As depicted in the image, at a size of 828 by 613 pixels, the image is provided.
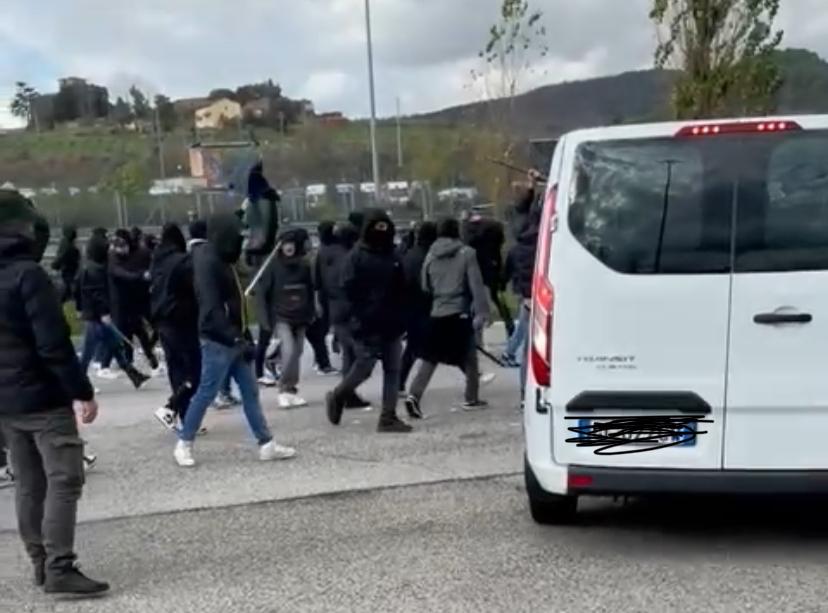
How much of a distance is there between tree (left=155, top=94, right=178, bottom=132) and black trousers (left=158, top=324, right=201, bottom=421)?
123 ft

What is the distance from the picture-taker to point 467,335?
9.93 metres

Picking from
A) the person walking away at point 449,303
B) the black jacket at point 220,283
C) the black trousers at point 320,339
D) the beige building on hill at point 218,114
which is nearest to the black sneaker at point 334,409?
the person walking away at point 449,303

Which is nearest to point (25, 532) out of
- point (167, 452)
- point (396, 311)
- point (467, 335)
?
point (167, 452)

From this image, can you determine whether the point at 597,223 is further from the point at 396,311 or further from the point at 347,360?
the point at 347,360

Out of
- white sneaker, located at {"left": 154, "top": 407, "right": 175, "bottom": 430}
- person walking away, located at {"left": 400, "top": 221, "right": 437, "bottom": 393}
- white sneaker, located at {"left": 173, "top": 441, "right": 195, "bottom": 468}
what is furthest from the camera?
person walking away, located at {"left": 400, "top": 221, "right": 437, "bottom": 393}

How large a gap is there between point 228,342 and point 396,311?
1.56 metres

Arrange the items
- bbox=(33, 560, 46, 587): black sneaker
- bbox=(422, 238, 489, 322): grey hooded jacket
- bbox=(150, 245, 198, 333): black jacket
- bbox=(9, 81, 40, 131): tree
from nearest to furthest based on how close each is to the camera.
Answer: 1. bbox=(33, 560, 46, 587): black sneaker
2. bbox=(150, 245, 198, 333): black jacket
3. bbox=(422, 238, 489, 322): grey hooded jacket
4. bbox=(9, 81, 40, 131): tree

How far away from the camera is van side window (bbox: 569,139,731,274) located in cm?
532

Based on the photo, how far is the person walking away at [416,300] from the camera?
32.6 ft

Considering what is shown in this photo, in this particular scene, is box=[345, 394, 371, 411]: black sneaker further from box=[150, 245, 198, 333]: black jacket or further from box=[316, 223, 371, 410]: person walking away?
box=[150, 245, 198, 333]: black jacket

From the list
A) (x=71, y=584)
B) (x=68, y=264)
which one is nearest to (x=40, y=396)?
(x=71, y=584)

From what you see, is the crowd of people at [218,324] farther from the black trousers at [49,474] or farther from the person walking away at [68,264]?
the person walking away at [68,264]

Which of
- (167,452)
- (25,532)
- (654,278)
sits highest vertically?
(654,278)

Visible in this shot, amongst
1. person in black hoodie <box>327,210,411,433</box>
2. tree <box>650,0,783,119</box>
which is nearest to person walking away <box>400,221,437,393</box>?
person in black hoodie <box>327,210,411,433</box>
